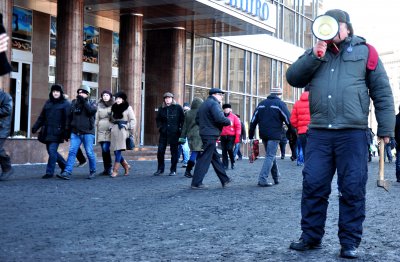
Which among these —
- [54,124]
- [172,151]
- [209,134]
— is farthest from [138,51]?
[209,134]

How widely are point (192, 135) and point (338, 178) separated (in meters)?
7.96

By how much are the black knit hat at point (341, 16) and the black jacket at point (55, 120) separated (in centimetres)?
821

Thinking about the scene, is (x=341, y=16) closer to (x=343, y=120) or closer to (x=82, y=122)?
(x=343, y=120)

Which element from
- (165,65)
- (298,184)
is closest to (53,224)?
(298,184)

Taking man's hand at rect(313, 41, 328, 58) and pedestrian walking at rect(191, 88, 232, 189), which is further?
pedestrian walking at rect(191, 88, 232, 189)

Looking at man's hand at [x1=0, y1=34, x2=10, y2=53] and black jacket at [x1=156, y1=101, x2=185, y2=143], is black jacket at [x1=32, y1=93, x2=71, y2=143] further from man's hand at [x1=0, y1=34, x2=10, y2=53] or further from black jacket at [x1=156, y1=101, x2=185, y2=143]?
man's hand at [x1=0, y1=34, x2=10, y2=53]

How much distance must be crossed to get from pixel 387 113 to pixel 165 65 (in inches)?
830

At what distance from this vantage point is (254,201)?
369 inches

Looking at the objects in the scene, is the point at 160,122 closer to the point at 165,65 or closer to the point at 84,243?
the point at 84,243

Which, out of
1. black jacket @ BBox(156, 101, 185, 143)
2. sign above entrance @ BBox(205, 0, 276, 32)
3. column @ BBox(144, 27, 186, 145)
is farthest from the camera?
column @ BBox(144, 27, 186, 145)

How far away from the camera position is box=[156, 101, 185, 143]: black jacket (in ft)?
47.2

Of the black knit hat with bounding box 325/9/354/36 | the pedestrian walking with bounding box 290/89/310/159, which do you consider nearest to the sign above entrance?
the pedestrian walking with bounding box 290/89/310/159

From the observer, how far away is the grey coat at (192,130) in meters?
13.1

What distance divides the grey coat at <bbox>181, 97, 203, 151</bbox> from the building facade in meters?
4.91
